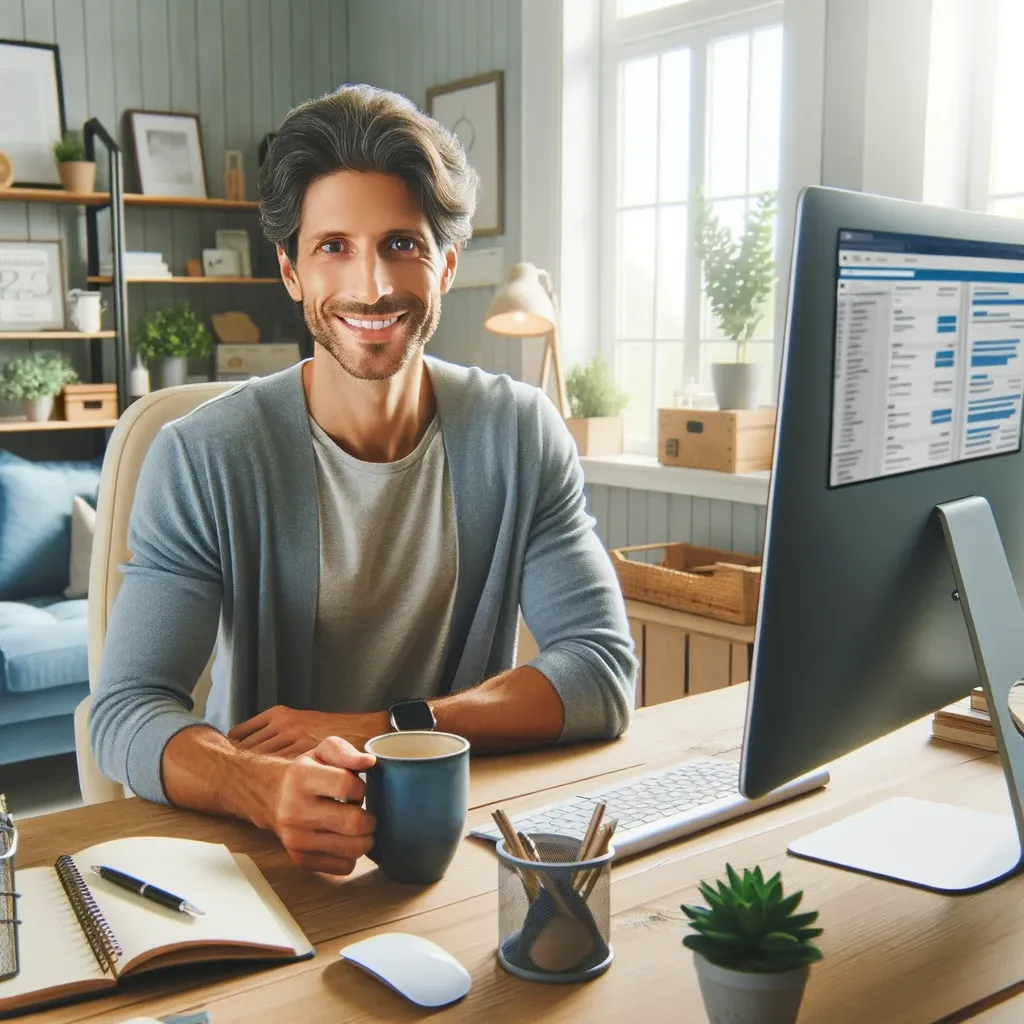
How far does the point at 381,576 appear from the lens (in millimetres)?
1497

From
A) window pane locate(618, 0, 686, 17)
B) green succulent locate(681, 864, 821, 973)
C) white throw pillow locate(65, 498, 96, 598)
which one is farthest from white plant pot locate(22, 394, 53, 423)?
green succulent locate(681, 864, 821, 973)

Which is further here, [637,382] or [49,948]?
[637,382]

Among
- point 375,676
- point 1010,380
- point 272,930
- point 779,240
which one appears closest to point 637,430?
point 779,240

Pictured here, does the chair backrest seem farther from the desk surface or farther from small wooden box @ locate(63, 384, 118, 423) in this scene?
small wooden box @ locate(63, 384, 118, 423)

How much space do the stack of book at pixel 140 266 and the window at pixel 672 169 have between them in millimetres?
1686

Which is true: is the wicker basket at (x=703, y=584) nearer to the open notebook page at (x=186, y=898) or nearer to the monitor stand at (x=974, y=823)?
the monitor stand at (x=974, y=823)

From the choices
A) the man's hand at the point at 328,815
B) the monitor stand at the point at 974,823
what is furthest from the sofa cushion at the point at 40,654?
the monitor stand at the point at 974,823

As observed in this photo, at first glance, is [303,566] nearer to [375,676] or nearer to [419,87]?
[375,676]

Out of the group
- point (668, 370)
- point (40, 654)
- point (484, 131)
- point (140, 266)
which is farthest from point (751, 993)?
point (140, 266)

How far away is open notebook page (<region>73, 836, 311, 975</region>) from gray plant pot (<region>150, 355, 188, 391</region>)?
12.0ft

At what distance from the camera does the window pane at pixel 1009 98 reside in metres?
2.90

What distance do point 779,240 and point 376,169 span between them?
211 centimetres

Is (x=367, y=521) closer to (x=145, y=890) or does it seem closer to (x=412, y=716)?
(x=412, y=716)

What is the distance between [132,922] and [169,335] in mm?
3832
